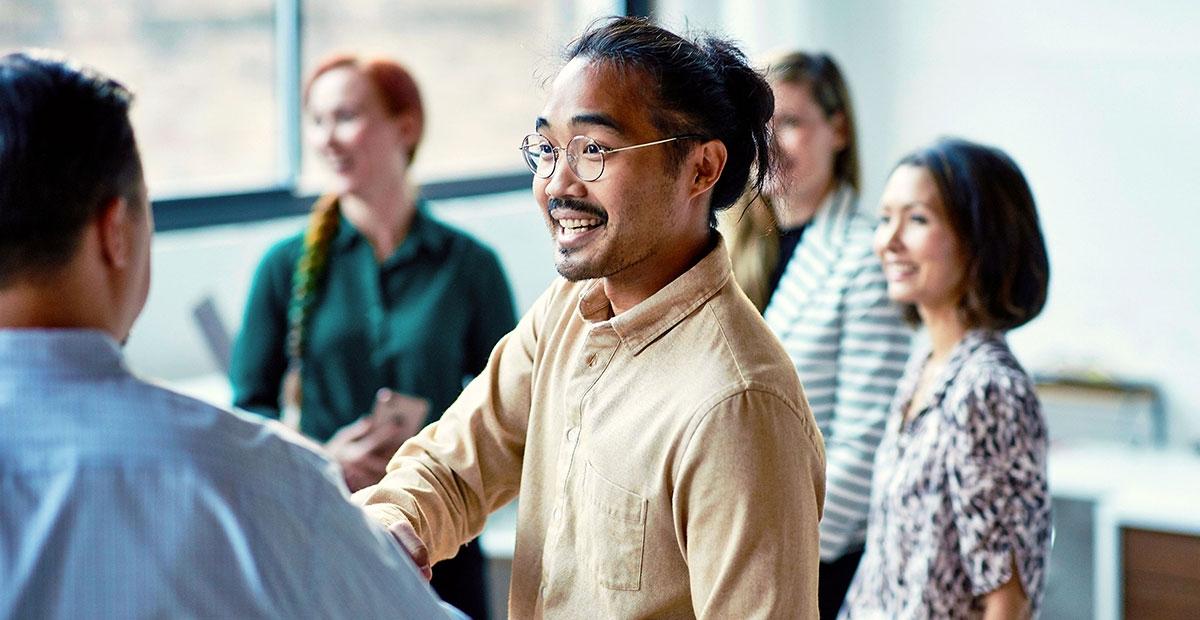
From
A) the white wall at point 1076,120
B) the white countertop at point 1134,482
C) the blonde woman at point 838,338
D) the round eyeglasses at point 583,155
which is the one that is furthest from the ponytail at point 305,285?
the white countertop at point 1134,482

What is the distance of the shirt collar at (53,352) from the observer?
38.5 inches

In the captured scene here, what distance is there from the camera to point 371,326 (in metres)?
2.63

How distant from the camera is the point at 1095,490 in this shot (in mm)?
3584

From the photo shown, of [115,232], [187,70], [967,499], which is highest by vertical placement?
[187,70]

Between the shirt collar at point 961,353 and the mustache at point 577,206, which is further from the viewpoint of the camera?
the shirt collar at point 961,353

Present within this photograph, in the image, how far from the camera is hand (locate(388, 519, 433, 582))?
138 cm

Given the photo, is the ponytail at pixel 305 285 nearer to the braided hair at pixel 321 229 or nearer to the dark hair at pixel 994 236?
the braided hair at pixel 321 229

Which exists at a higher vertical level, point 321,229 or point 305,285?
point 321,229

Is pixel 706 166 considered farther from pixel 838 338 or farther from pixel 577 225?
pixel 838 338

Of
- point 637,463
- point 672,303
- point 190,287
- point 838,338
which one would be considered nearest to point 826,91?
point 838,338

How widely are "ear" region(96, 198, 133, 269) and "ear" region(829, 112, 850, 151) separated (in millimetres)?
1843

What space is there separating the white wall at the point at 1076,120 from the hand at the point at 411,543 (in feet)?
9.36

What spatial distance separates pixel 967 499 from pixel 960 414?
14 cm

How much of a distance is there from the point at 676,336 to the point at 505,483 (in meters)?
0.33
